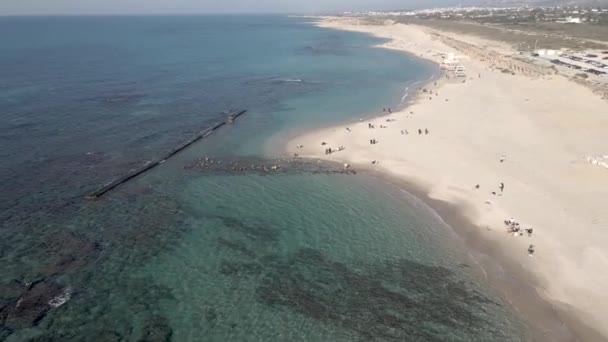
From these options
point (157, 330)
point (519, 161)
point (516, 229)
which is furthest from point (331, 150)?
point (157, 330)

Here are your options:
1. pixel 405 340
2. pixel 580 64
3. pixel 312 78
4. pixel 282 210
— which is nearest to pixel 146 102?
pixel 312 78

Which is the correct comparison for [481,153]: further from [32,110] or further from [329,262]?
[32,110]

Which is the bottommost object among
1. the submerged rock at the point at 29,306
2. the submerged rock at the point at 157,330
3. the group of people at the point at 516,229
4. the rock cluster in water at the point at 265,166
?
the submerged rock at the point at 157,330

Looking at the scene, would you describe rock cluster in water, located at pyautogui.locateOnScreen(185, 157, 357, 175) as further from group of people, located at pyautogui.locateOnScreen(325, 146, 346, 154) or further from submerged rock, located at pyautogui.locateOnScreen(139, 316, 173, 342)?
submerged rock, located at pyautogui.locateOnScreen(139, 316, 173, 342)

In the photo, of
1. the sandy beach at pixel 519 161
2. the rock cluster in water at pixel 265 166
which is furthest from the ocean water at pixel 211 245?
the sandy beach at pixel 519 161

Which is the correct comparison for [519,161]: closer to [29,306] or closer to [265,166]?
[265,166]

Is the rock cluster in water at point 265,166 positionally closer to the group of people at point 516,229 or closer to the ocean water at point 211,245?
the ocean water at point 211,245
